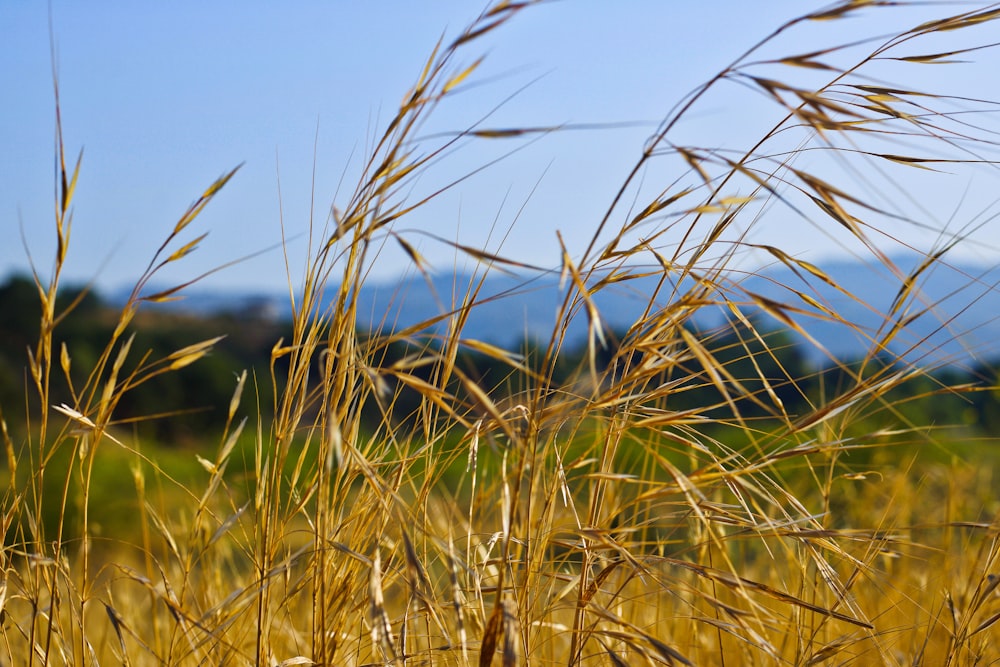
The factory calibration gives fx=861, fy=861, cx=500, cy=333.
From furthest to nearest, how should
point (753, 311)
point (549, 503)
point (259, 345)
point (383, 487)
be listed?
point (259, 345)
point (753, 311)
point (549, 503)
point (383, 487)

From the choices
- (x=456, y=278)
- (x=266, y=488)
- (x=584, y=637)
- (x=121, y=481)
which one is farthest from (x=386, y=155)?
(x=121, y=481)

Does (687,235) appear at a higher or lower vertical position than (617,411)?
higher

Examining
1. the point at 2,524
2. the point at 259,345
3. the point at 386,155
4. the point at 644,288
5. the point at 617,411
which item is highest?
the point at 386,155

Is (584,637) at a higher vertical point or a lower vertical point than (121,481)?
higher

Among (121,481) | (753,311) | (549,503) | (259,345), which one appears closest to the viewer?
(549,503)

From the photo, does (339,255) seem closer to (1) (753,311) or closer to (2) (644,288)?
(2) (644,288)

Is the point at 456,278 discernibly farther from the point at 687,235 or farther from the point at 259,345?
the point at 259,345

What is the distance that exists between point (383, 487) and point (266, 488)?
0.31 m

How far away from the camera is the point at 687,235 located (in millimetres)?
958

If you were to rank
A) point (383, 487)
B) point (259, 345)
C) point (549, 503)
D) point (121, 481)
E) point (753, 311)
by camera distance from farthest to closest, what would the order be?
point (259, 345) → point (121, 481) → point (753, 311) → point (549, 503) → point (383, 487)

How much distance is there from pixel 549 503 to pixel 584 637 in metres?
0.19

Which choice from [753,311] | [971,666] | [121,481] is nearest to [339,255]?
[753,311]

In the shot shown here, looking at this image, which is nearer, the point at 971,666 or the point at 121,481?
the point at 971,666

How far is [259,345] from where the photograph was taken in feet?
41.3
